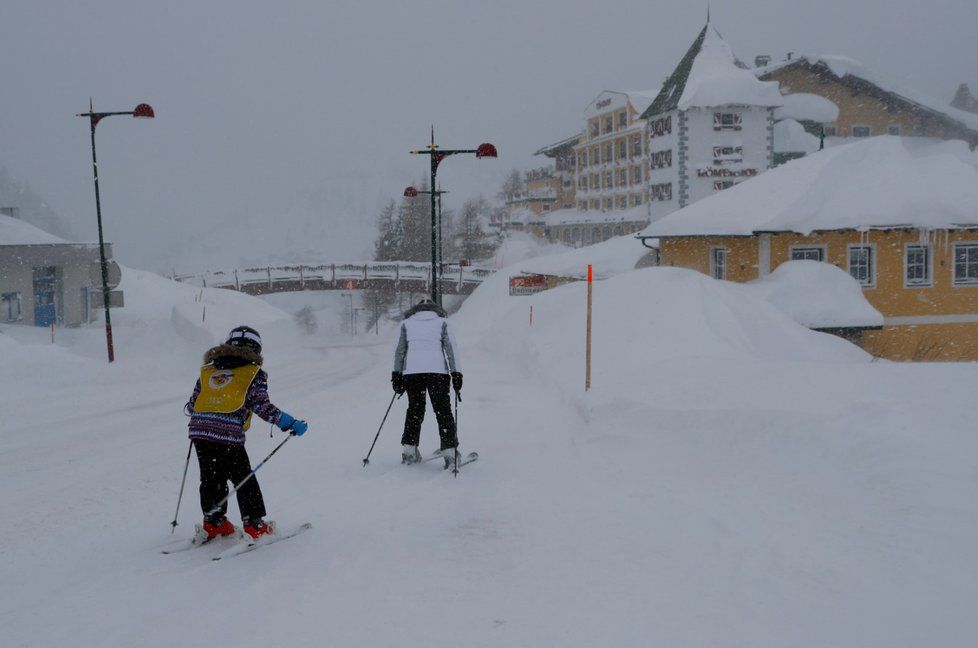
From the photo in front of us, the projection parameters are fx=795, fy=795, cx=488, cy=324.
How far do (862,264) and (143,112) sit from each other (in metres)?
22.0

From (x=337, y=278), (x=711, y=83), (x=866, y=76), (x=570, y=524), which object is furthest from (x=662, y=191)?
(x=570, y=524)

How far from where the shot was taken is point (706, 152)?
154 ft

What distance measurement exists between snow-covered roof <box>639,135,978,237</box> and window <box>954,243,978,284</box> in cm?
145

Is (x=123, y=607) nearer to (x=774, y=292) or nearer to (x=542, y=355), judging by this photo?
(x=542, y=355)

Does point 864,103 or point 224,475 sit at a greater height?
point 864,103

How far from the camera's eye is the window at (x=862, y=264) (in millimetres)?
25156

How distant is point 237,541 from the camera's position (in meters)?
5.99

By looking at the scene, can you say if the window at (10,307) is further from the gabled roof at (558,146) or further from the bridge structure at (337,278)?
the gabled roof at (558,146)

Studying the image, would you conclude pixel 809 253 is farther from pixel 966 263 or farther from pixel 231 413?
pixel 231 413

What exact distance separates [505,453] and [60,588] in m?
5.06

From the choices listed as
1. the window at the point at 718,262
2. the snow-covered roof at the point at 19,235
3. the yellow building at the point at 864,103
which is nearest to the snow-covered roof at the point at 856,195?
the window at the point at 718,262

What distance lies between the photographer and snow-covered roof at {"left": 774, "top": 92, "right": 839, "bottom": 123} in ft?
165

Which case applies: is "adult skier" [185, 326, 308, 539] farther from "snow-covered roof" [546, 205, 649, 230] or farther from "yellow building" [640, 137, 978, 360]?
"snow-covered roof" [546, 205, 649, 230]

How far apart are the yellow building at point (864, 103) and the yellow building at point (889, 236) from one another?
1049 inches
